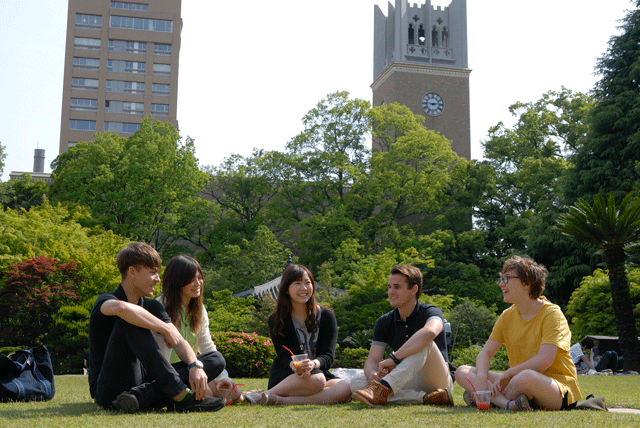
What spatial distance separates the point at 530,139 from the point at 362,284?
18.8m

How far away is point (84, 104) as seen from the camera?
61.7 meters

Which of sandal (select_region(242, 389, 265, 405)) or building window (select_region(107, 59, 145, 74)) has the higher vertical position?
building window (select_region(107, 59, 145, 74))

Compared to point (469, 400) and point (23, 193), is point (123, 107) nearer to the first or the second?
point (23, 193)

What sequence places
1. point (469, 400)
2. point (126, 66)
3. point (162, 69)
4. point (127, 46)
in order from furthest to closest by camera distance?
point (162, 69), point (127, 46), point (126, 66), point (469, 400)

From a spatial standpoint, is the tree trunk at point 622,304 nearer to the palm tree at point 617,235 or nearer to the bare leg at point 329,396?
the palm tree at point 617,235

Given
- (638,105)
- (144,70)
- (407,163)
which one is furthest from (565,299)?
(144,70)

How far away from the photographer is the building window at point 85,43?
2457 inches

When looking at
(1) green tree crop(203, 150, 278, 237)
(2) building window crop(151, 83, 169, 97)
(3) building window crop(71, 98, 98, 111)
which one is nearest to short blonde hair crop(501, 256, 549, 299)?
(1) green tree crop(203, 150, 278, 237)

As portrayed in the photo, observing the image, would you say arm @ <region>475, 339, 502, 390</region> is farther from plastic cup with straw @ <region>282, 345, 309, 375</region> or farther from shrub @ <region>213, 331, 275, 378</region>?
shrub @ <region>213, 331, 275, 378</region>

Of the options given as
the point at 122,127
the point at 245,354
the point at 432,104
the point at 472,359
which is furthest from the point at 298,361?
the point at 122,127

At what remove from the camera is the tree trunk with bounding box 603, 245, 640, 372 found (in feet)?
53.6

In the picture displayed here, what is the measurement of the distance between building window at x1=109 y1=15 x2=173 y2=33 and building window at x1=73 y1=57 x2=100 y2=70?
391 cm

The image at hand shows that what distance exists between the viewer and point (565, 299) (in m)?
25.6

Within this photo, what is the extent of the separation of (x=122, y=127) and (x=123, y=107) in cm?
203
